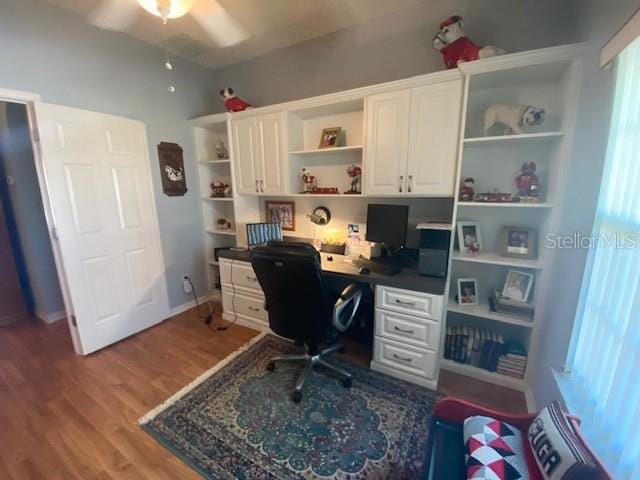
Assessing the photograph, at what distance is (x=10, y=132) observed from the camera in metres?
2.66

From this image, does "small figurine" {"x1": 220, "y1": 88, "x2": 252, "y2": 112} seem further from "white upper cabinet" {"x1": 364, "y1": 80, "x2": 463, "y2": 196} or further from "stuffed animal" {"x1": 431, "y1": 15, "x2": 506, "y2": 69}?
"stuffed animal" {"x1": 431, "y1": 15, "x2": 506, "y2": 69}

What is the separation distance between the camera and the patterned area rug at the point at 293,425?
4.54 feet

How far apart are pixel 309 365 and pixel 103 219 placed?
2.16m

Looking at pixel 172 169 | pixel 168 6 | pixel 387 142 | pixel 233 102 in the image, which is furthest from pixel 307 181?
pixel 168 6

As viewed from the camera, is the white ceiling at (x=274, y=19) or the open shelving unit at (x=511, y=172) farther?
the white ceiling at (x=274, y=19)

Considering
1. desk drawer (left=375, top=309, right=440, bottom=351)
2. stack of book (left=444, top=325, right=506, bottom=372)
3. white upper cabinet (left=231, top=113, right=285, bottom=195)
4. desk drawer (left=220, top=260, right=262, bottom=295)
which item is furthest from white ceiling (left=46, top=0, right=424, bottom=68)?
stack of book (left=444, top=325, right=506, bottom=372)

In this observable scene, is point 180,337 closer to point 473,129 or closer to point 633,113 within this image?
point 473,129

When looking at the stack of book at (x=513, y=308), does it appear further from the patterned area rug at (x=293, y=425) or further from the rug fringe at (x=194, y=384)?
the rug fringe at (x=194, y=384)

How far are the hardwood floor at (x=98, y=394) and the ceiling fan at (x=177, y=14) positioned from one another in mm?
2308

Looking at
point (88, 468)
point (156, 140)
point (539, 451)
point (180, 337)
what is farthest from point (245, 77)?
point (539, 451)

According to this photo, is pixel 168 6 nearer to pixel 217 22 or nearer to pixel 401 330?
pixel 217 22

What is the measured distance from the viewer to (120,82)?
2420 mm

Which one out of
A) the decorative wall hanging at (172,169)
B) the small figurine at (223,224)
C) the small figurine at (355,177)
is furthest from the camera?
the small figurine at (223,224)


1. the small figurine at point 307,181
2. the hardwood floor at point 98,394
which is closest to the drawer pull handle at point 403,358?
the hardwood floor at point 98,394
